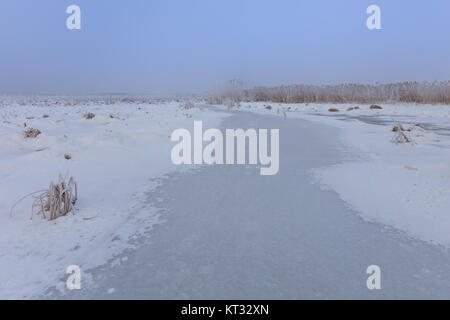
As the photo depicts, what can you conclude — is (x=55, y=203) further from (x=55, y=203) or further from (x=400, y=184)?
(x=400, y=184)

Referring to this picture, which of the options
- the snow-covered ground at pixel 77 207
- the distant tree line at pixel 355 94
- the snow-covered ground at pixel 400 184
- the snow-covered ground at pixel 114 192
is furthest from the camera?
the distant tree line at pixel 355 94

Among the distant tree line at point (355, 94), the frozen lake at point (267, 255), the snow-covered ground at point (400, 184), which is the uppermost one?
the distant tree line at point (355, 94)

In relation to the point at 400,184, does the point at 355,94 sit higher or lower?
higher

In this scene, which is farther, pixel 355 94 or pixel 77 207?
pixel 355 94

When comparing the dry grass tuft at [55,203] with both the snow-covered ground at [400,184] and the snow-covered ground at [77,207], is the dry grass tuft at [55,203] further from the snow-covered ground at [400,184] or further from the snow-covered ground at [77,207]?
the snow-covered ground at [400,184]

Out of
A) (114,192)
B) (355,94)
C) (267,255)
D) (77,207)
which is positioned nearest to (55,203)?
(77,207)

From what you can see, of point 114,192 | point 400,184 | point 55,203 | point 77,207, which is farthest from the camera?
point 400,184

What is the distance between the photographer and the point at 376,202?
130 inches

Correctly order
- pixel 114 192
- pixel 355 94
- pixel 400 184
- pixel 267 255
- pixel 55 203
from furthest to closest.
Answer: pixel 355 94
pixel 400 184
pixel 114 192
pixel 55 203
pixel 267 255

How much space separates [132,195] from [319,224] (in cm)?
216

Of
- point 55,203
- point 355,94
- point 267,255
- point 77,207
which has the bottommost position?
point 267,255

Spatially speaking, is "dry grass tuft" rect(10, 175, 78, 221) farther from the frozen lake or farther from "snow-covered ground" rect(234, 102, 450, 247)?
"snow-covered ground" rect(234, 102, 450, 247)

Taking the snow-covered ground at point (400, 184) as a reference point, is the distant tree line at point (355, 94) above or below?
above

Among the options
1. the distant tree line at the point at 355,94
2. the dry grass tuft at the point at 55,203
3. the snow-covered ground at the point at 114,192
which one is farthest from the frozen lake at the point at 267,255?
the distant tree line at the point at 355,94
